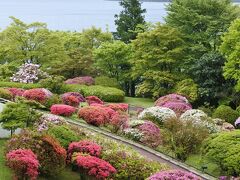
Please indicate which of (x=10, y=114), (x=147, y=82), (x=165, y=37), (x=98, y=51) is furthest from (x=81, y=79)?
(x=10, y=114)

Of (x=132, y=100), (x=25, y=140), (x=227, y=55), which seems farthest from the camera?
(x=132, y=100)

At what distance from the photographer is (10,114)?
19.7m

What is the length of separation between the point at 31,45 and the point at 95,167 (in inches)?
1060

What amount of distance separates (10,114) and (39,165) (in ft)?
15.2

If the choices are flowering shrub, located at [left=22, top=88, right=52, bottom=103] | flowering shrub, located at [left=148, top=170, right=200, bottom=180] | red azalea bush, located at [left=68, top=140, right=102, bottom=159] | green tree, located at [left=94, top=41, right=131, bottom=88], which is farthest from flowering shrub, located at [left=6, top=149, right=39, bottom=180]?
green tree, located at [left=94, top=41, right=131, bottom=88]

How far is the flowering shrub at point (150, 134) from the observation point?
74.3 feet

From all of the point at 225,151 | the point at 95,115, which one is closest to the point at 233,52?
the point at 95,115

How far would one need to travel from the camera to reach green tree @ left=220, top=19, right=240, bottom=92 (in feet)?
100

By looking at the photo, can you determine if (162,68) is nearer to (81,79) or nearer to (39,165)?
(81,79)

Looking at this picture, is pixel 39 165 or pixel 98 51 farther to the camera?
pixel 98 51

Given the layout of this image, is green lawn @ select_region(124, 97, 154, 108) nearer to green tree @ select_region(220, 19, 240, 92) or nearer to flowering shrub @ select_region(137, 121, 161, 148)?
green tree @ select_region(220, 19, 240, 92)

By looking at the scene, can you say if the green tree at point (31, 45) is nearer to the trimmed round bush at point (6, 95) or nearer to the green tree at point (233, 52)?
Answer: the trimmed round bush at point (6, 95)

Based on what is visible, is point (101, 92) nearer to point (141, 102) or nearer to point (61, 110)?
point (141, 102)

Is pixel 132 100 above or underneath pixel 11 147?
underneath
